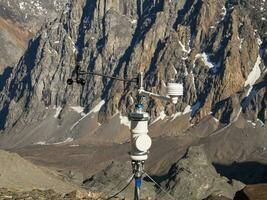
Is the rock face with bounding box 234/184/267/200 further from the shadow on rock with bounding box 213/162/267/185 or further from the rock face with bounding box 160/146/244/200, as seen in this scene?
the shadow on rock with bounding box 213/162/267/185

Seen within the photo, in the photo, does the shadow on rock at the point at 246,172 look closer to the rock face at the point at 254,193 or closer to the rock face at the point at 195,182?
the rock face at the point at 195,182

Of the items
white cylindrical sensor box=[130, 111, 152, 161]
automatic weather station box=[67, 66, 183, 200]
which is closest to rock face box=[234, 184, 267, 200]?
automatic weather station box=[67, 66, 183, 200]

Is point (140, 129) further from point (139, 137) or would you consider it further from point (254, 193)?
point (254, 193)

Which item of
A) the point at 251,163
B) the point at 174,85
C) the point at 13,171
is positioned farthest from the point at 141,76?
the point at 251,163

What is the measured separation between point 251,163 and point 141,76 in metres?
184

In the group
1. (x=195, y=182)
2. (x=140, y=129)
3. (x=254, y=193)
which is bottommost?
(x=195, y=182)

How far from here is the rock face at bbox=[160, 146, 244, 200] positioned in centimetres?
11681

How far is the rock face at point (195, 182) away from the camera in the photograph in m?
117

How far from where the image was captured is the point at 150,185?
99.1m

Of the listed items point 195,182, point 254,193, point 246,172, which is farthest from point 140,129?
point 246,172

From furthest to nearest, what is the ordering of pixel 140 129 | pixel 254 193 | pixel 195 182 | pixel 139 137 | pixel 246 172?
1. pixel 246 172
2. pixel 195 182
3. pixel 254 193
4. pixel 140 129
5. pixel 139 137

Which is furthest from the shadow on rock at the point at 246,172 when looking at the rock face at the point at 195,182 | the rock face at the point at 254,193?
the rock face at the point at 254,193

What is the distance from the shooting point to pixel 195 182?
124 meters

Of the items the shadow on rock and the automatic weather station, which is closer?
the automatic weather station
